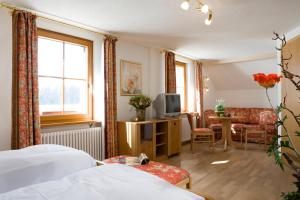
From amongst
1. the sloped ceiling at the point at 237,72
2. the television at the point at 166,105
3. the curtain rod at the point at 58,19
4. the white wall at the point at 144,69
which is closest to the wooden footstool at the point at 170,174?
the white wall at the point at 144,69

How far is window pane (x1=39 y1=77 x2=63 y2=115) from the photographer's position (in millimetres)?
3172

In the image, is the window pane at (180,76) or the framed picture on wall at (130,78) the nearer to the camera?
the framed picture on wall at (130,78)

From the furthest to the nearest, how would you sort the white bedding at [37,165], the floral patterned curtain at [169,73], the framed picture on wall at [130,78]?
the floral patterned curtain at [169,73], the framed picture on wall at [130,78], the white bedding at [37,165]

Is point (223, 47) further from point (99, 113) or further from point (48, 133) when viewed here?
point (48, 133)

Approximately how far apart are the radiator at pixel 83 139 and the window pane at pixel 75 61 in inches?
35.7

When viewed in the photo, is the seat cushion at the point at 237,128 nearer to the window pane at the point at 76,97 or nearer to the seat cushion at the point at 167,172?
the seat cushion at the point at 167,172

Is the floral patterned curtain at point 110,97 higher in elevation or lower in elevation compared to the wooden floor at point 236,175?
higher

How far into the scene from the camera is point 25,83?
9.05 feet

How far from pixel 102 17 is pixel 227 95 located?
5.28 metres

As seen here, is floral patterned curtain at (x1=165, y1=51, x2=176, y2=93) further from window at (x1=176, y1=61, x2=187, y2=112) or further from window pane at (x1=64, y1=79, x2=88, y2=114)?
window pane at (x1=64, y1=79, x2=88, y2=114)

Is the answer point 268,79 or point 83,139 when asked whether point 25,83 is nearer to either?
point 83,139

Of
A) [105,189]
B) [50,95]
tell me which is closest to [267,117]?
[50,95]

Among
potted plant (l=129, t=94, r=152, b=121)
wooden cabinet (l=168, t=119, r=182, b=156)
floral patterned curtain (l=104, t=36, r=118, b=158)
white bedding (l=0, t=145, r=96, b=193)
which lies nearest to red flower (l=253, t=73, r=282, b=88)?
white bedding (l=0, t=145, r=96, b=193)

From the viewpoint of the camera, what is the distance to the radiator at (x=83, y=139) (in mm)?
3072
